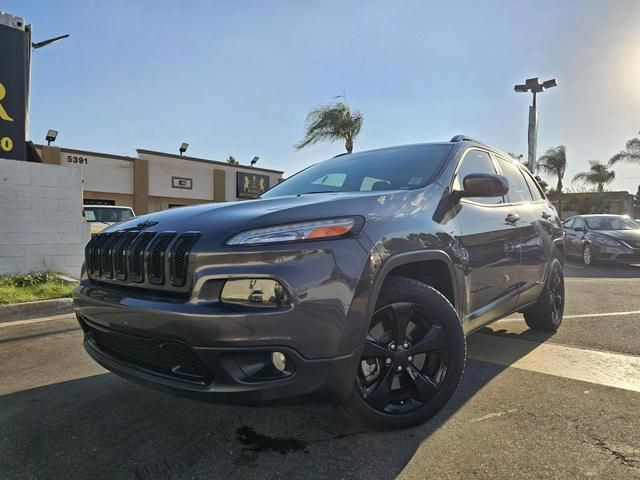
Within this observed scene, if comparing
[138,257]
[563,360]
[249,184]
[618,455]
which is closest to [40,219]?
[138,257]

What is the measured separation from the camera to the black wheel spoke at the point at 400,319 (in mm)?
2406

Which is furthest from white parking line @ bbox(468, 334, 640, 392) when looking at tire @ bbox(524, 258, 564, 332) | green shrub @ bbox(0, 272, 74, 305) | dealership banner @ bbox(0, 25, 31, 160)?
dealership banner @ bbox(0, 25, 31, 160)

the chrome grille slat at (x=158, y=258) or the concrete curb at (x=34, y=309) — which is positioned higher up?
the chrome grille slat at (x=158, y=258)

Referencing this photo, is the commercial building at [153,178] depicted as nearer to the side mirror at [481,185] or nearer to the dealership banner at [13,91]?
the dealership banner at [13,91]

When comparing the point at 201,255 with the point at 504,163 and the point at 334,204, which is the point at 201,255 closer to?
the point at 334,204

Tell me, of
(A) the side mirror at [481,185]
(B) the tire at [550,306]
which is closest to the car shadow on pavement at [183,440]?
(A) the side mirror at [481,185]

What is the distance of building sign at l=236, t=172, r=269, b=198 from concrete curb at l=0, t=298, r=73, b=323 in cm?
2183

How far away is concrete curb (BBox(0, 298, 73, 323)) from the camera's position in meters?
5.42

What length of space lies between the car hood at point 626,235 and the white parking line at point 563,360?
346 inches

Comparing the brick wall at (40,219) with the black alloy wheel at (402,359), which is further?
the brick wall at (40,219)

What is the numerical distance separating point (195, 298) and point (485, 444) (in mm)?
1600

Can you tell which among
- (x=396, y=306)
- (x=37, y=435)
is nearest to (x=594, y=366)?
(x=396, y=306)

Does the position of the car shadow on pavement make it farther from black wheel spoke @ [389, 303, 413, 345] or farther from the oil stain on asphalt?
black wheel spoke @ [389, 303, 413, 345]

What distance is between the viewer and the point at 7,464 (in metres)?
2.23
